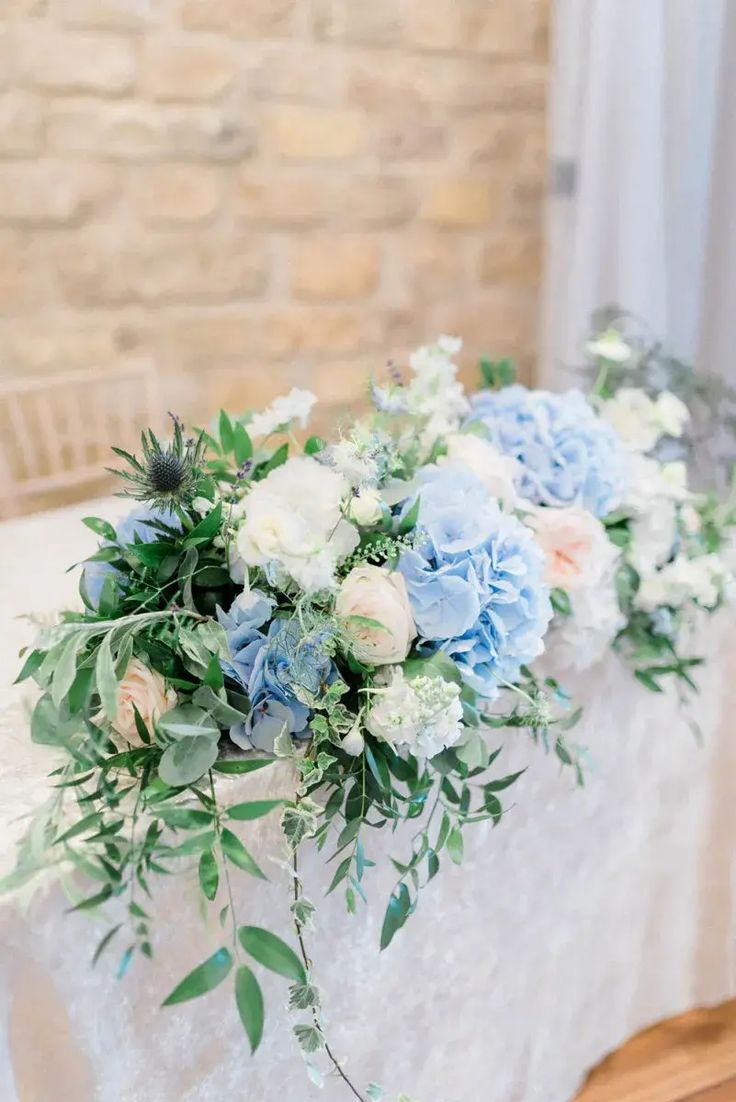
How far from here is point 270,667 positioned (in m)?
0.68

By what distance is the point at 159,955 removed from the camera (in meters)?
0.67

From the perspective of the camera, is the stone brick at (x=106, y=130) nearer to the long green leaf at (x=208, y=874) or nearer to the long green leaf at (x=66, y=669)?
the long green leaf at (x=66, y=669)

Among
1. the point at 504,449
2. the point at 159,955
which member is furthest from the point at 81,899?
the point at 504,449

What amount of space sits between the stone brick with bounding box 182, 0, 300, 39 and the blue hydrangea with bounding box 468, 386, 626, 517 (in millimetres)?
1385

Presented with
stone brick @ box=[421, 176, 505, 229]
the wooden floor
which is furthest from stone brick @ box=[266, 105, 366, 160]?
the wooden floor

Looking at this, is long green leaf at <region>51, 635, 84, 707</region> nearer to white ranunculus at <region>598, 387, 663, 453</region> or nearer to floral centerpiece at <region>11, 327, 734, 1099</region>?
floral centerpiece at <region>11, 327, 734, 1099</region>

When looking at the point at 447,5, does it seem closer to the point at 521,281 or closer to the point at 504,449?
the point at 521,281

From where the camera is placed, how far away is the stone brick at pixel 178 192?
6.40ft

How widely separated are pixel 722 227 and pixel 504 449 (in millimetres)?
978

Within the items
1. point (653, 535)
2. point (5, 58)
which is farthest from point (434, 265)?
point (653, 535)

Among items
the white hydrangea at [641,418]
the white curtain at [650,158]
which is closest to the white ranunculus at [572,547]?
the white hydrangea at [641,418]

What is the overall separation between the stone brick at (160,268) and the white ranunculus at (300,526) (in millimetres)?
1455

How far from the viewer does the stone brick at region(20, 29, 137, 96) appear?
5.78 feet

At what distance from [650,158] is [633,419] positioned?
0.87 meters
